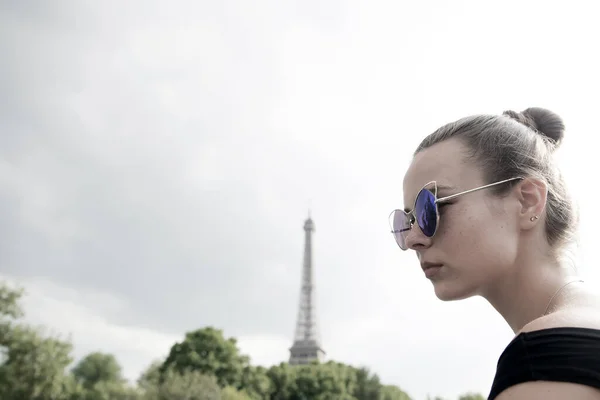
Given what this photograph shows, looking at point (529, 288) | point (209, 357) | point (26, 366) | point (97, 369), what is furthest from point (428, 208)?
point (97, 369)

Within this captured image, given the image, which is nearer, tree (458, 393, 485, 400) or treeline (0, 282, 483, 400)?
treeline (0, 282, 483, 400)

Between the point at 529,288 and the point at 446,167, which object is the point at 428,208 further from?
the point at 529,288

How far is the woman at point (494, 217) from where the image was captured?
1.85 metres

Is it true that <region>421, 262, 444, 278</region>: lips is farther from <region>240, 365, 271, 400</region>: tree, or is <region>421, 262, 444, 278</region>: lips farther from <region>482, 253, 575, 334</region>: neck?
<region>240, 365, 271, 400</region>: tree

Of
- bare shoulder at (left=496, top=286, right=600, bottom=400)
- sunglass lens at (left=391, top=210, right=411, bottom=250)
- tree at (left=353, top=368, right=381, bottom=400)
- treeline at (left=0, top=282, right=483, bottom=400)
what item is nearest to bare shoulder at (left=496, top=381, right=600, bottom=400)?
bare shoulder at (left=496, top=286, right=600, bottom=400)

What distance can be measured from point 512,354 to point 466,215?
611 mm

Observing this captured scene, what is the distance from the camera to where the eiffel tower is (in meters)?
75.5

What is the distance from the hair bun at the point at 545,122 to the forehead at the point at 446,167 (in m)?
0.35

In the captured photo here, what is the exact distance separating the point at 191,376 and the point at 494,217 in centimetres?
4234

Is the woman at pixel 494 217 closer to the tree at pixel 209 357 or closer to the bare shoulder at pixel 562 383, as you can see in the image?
the bare shoulder at pixel 562 383

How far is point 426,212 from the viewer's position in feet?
6.39

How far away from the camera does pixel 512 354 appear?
1.36 metres

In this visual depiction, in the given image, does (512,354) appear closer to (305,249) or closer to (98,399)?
(98,399)

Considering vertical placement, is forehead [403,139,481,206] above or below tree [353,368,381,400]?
below
